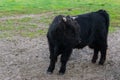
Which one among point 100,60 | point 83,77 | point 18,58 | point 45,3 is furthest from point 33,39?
point 45,3

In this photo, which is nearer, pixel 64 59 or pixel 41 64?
pixel 64 59

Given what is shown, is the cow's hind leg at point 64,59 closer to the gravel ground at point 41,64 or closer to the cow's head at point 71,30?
the gravel ground at point 41,64

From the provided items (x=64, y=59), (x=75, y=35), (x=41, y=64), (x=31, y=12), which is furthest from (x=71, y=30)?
(x=31, y=12)

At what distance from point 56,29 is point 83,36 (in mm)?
949

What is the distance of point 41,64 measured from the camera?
976cm

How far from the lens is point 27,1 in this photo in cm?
2664

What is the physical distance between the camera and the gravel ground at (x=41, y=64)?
28.9 ft

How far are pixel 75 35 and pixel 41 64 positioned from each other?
4.95ft

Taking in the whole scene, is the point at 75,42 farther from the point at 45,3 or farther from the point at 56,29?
the point at 45,3

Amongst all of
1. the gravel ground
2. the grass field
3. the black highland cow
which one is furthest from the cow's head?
the grass field

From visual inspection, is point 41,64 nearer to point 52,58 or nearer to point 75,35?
point 52,58

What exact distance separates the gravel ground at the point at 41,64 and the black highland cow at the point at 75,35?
0.31 m

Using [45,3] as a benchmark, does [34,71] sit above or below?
above

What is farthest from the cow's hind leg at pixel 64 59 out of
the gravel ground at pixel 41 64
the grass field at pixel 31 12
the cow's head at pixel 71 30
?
the grass field at pixel 31 12
